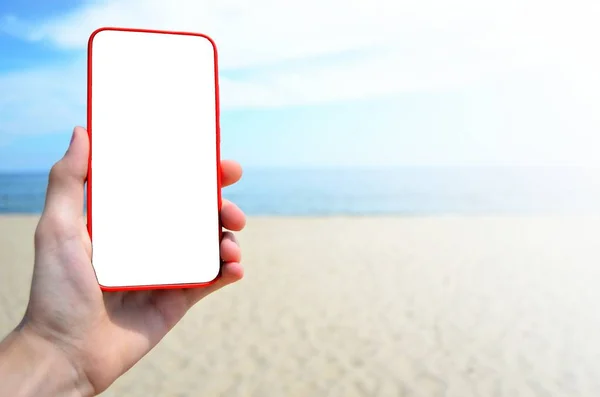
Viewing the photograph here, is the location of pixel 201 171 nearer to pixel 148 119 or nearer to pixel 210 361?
pixel 148 119

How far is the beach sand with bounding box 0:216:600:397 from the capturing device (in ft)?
13.9

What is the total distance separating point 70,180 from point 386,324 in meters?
4.29

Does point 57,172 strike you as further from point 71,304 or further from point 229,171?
point 229,171

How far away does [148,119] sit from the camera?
60.3 inches

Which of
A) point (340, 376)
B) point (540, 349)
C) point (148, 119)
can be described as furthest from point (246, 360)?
point (148, 119)

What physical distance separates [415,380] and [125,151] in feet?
11.0

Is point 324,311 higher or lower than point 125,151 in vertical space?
lower

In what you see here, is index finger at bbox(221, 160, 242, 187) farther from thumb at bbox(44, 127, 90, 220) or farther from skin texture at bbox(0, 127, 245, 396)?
thumb at bbox(44, 127, 90, 220)

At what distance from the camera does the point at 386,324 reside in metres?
5.36

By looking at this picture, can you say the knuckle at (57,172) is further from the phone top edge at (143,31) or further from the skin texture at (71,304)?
the phone top edge at (143,31)

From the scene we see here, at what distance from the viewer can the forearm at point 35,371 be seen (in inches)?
53.7

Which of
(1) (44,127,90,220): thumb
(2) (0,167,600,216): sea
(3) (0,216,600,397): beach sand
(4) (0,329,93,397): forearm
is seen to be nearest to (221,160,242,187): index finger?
(1) (44,127,90,220): thumb

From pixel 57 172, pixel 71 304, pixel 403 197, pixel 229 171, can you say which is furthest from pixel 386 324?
pixel 403 197

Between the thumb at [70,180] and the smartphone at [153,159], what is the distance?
27 mm
